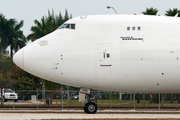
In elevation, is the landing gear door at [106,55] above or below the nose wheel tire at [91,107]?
above

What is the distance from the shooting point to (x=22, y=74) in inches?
2226

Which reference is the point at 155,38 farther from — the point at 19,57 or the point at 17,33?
the point at 17,33

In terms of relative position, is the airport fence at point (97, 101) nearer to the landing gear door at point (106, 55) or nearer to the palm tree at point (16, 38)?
the landing gear door at point (106, 55)

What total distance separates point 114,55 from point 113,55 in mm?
61

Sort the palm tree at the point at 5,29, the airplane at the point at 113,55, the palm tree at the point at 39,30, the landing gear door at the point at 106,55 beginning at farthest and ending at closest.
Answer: the palm tree at the point at 5,29 < the palm tree at the point at 39,30 < the landing gear door at the point at 106,55 < the airplane at the point at 113,55

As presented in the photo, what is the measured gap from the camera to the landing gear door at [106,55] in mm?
22859

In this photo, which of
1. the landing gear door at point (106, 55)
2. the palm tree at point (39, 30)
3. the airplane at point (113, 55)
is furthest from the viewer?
the palm tree at point (39, 30)

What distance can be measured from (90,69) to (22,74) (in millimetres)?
35080

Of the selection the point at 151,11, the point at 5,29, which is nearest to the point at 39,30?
the point at 151,11

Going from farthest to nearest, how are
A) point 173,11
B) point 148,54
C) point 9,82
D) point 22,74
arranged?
1. point 22,74
2. point 9,82
3. point 173,11
4. point 148,54

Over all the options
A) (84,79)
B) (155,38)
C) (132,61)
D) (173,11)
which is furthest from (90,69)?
(173,11)

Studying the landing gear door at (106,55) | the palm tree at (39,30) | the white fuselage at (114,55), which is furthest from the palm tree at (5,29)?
the landing gear door at (106,55)

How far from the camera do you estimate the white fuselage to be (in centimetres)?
2269

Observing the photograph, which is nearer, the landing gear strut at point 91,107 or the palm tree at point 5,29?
the landing gear strut at point 91,107
